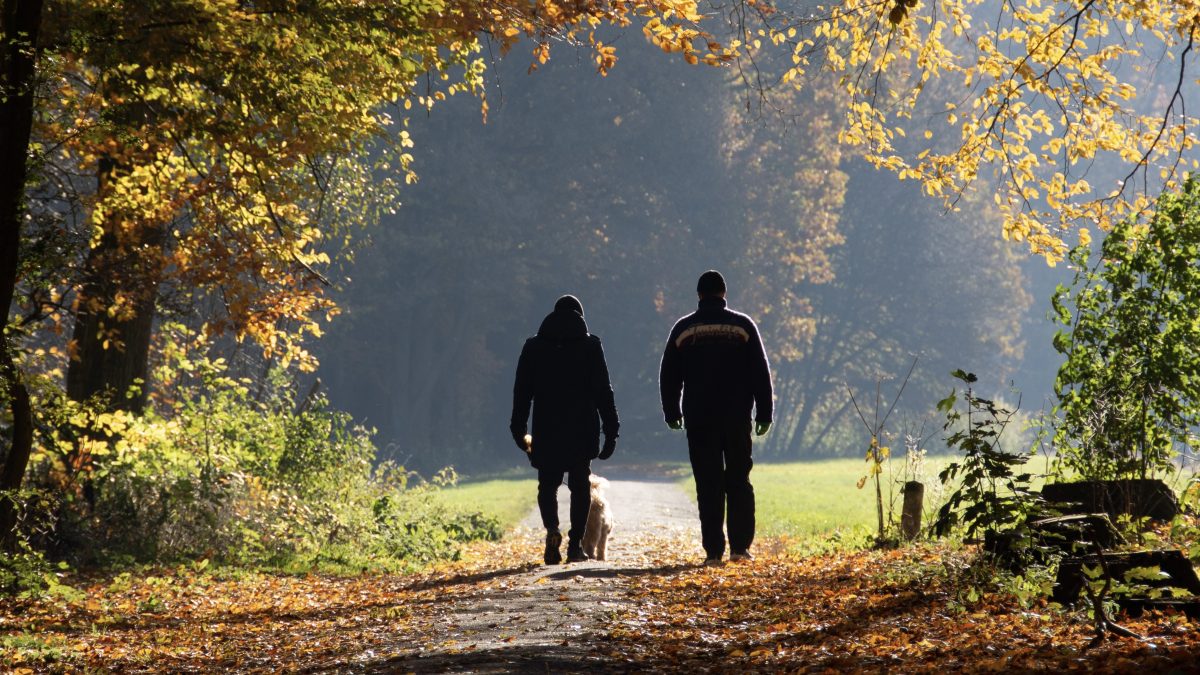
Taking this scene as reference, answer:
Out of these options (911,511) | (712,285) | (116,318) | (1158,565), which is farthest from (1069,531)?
(116,318)

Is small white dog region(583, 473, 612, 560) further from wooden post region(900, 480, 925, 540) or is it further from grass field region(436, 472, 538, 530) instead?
grass field region(436, 472, 538, 530)

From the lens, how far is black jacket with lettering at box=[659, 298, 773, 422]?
10227 millimetres

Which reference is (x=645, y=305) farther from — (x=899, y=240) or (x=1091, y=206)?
(x=1091, y=206)

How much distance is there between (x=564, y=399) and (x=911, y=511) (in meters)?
3.09

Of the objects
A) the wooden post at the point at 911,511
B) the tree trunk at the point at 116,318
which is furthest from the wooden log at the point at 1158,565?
the tree trunk at the point at 116,318

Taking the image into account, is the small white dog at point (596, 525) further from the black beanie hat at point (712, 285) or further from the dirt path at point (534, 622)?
the black beanie hat at point (712, 285)

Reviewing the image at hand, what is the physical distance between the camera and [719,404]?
10211 mm

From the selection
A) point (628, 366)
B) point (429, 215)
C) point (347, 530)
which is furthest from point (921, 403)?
point (347, 530)

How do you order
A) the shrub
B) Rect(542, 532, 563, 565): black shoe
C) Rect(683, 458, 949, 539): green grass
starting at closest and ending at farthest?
the shrub < Rect(542, 532, 563, 565): black shoe < Rect(683, 458, 949, 539): green grass

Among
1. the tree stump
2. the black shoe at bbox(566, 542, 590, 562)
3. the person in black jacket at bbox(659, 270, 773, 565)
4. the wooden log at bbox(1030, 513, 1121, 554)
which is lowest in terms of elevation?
the black shoe at bbox(566, 542, 590, 562)

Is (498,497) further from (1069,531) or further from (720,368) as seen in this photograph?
(1069,531)

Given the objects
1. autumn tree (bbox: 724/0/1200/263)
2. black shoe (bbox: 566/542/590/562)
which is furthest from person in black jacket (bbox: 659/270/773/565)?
autumn tree (bbox: 724/0/1200/263)

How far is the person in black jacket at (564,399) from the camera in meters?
10.6

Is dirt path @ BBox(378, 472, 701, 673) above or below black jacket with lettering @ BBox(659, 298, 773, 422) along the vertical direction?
below
